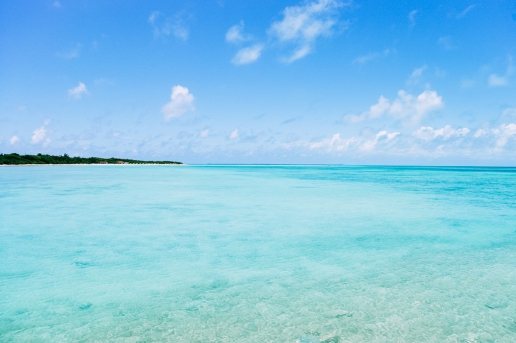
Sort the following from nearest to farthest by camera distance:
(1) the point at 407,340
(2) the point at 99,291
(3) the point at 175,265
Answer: (1) the point at 407,340 < (2) the point at 99,291 < (3) the point at 175,265

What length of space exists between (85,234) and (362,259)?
7.08 metres

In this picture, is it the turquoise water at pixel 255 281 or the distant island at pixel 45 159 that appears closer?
the turquoise water at pixel 255 281

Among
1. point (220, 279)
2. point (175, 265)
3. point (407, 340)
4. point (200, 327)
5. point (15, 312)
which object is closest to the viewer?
point (407, 340)

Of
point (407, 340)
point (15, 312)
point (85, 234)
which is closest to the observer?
point (407, 340)

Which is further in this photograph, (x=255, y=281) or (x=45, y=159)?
(x=45, y=159)

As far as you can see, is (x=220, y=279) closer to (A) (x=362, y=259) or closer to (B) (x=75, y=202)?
(A) (x=362, y=259)

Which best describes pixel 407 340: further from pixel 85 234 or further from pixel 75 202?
pixel 75 202

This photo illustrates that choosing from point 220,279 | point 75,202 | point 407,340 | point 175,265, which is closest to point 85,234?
point 175,265

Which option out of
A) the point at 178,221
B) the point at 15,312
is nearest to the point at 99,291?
the point at 15,312

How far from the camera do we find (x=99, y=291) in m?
4.46

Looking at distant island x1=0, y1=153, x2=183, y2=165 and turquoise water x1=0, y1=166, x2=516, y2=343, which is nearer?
turquoise water x1=0, y1=166, x2=516, y2=343

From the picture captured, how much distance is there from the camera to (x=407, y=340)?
3.21 metres

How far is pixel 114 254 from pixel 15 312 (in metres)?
2.47

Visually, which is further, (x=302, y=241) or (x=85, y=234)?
(x=85, y=234)
